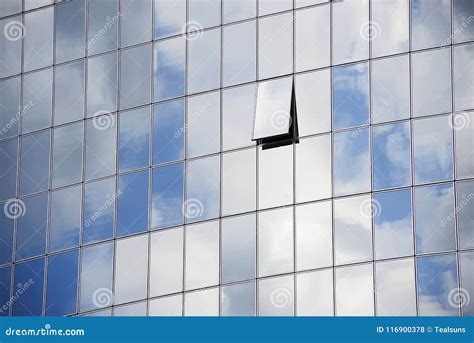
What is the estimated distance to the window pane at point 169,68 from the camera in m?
54.6

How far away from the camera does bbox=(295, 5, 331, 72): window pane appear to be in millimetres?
52156

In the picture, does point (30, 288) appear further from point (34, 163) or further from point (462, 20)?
point (462, 20)

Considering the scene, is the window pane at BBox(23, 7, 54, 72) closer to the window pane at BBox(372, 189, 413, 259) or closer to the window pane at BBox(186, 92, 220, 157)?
the window pane at BBox(186, 92, 220, 157)

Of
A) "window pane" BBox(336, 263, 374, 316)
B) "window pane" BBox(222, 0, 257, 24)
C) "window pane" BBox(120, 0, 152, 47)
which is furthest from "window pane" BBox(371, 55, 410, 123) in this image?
"window pane" BBox(120, 0, 152, 47)

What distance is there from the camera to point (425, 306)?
156 ft

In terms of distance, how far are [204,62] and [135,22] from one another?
13.1 ft

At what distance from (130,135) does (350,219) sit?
11.0 metres

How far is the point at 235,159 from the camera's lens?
52.8m

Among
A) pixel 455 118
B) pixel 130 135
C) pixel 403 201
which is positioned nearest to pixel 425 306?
pixel 403 201

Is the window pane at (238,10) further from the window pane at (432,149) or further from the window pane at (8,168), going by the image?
the window pane at (8,168)

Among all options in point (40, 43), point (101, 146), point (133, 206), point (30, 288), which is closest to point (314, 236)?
point (133, 206)

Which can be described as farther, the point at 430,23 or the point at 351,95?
the point at 351,95

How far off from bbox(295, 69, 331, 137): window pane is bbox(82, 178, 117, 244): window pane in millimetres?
8877

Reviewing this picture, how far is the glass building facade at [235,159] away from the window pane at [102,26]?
75mm
